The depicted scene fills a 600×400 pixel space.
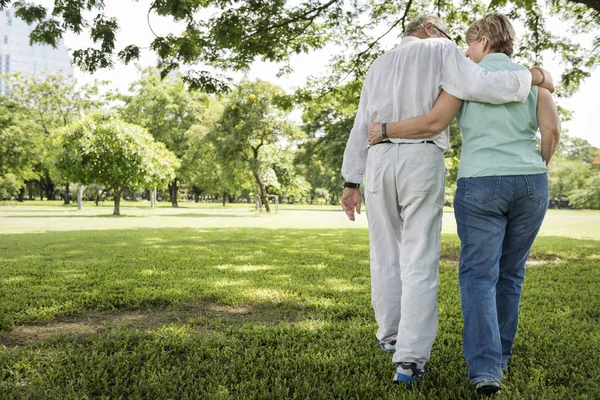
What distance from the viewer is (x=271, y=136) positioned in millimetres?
27625

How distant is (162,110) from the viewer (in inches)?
1756

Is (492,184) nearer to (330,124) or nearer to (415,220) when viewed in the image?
(415,220)

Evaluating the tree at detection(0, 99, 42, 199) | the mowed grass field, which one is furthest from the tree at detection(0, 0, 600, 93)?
the tree at detection(0, 99, 42, 199)

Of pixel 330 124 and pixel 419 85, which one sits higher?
pixel 330 124

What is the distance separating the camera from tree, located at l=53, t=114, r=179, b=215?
22203 millimetres

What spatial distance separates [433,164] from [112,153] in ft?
75.0

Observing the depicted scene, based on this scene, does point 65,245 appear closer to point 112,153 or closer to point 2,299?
point 2,299

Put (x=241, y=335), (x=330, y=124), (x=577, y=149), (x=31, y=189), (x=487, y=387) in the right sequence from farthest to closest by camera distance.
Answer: (x=577, y=149)
(x=31, y=189)
(x=330, y=124)
(x=241, y=335)
(x=487, y=387)

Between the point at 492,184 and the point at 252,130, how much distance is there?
993 inches

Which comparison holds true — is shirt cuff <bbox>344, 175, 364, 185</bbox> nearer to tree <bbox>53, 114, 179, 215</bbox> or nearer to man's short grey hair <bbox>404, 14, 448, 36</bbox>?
man's short grey hair <bbox>404, 14, 448, 36</bbox>

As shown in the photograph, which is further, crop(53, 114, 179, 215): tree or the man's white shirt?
crop(53, 114, 179, 215): tree

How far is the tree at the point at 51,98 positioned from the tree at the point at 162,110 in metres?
4.58

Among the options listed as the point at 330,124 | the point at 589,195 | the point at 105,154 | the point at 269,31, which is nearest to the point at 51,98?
the point at 105,154

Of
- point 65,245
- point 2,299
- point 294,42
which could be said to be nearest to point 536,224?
point 2,299
